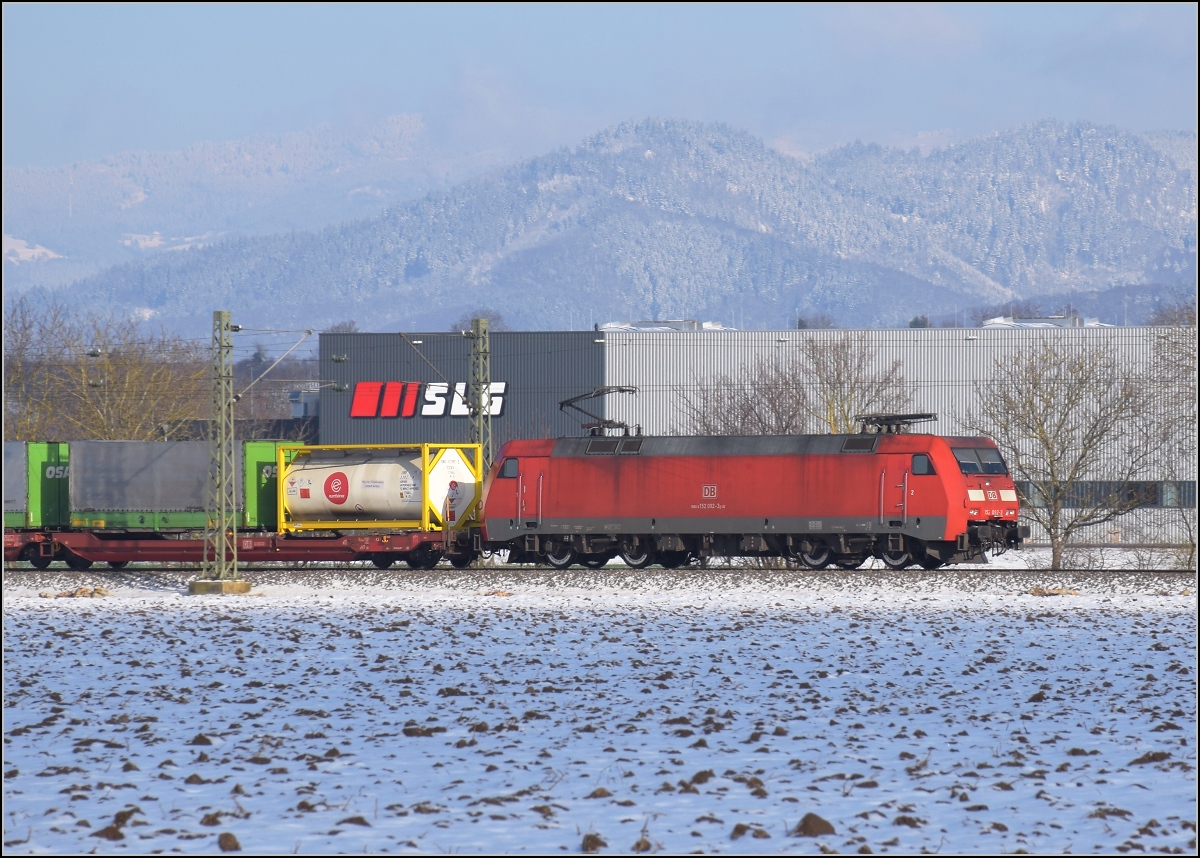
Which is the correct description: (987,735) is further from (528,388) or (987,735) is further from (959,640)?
(528,388)

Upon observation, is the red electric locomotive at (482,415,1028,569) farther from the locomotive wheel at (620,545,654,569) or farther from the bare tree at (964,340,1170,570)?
the bare tree at (964,340,1170,570)

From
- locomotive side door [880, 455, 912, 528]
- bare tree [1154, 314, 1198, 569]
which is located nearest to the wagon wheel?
locomotive side door [880, 455, 912, 528]

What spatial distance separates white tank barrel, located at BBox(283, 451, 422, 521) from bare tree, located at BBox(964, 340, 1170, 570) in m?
17.7

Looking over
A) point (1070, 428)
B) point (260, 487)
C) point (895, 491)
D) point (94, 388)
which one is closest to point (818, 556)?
point (895, 491)

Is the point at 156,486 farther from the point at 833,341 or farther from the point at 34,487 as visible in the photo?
the point at 833,341

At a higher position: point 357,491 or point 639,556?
point 357,491

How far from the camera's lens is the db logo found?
3588cm

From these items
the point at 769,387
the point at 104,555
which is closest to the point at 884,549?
the point at 104,555

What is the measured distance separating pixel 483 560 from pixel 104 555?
1026cm

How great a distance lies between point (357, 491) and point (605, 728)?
23163mm

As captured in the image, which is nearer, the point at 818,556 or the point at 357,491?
the point at 818,556

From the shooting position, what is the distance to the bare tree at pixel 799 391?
2285 inches

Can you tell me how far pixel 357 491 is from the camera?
1414 inches

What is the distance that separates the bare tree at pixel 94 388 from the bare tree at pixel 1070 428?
3052cm
